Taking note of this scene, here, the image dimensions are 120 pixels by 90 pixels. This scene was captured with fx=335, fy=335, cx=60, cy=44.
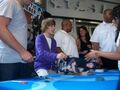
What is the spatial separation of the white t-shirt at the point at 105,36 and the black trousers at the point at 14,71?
79.6 inches

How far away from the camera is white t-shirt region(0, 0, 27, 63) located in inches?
98.0

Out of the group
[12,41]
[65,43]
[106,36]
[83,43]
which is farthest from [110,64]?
[83,43]

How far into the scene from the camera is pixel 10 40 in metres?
2.41

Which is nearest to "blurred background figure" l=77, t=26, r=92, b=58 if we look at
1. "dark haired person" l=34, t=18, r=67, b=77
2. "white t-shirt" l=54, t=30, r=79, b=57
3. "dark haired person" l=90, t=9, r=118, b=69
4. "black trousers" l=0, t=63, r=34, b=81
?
"white t-shirt" l=54, t=30, r=79, b=57

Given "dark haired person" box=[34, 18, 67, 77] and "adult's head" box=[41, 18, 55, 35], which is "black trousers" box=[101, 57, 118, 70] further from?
"adult's head" box=[41, 18, 55, 35]

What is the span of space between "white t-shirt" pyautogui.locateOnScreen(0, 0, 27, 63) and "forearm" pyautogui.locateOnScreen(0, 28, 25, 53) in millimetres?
89

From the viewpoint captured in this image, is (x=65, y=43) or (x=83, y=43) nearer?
(x=65, y=43)

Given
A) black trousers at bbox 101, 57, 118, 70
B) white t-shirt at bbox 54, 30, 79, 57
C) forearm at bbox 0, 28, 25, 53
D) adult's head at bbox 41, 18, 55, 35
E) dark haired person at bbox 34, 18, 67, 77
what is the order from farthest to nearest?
white t-shirt at bbox 54, 30, 79, 57
adult's head at bbox 41, 18, 55, 35
black trousers at bbox 101, 57, 118, 70
dark haired person at bbox 34, 18, 67, 77
forearm at bbox 0, 28, 25, 53

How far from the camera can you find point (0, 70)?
250cm

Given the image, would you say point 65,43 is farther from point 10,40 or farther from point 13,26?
point 10,40

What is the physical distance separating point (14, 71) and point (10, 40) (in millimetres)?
264

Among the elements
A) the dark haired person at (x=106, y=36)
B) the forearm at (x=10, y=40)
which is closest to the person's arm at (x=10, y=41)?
the forearm at (x=10, y=40)

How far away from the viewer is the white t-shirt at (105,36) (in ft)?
14.8

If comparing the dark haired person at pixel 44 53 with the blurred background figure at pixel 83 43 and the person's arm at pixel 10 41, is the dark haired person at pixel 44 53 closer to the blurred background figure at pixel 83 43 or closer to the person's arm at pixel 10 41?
the person's arm at pixel 10 41
